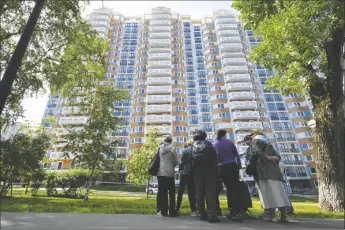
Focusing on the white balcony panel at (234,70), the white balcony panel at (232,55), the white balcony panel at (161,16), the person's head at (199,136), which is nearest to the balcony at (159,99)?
the white balcony panel at (234,70)

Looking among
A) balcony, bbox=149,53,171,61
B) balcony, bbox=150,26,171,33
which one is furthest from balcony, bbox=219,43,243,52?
balcony, bbox=150,26,171,33

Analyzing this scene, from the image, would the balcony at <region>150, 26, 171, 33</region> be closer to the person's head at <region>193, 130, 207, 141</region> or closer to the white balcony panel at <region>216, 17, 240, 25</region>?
the white balcony panel at <region>216, 17, 240, 25</region>

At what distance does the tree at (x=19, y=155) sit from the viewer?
12.4m

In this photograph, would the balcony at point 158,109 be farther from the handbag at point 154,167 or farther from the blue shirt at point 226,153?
the blue shirt at point 226,153

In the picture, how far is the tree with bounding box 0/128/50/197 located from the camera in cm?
1243

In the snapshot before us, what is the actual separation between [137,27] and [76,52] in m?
77.1

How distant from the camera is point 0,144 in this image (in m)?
11.3

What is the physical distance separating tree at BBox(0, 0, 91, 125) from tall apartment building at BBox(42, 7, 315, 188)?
4705cm

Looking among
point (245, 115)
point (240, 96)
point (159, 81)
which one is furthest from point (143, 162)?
point (240, 96)

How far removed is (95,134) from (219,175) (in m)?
9.37

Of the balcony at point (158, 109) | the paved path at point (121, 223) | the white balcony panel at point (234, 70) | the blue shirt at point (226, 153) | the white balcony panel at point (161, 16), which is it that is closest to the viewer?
the paved path at point (121, 223)

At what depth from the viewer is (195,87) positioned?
72.1 metres

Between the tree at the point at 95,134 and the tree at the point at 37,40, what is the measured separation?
2.41 metres

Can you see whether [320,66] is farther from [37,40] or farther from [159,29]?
[159,29]
